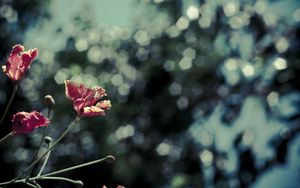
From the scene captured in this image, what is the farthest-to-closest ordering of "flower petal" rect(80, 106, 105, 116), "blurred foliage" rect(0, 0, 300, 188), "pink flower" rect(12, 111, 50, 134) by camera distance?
1. "blurred foliage" rect(0, 0, 300, 188)
2. "flower petal" rect(80, 106, 105, 116)
3. "pink flower" rect(12, 111, 50, 134)

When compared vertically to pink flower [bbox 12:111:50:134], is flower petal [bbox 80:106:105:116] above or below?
above

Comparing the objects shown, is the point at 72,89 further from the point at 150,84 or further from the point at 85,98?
the point at 150,84

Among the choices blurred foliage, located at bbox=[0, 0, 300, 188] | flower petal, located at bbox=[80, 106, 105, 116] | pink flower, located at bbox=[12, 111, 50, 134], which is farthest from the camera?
blurred foliage, located at bbox=[0, 0, 300, 188]

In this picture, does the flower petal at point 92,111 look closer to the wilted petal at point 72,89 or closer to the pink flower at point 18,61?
the wilted petal at point 72,89

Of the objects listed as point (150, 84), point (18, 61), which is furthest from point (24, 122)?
point (150, 84)

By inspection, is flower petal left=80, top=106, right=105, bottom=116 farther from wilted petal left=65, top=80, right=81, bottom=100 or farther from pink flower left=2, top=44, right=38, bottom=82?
pink flower left=2, top=44, right=38, bottom=82

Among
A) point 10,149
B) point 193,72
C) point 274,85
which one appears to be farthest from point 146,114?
point 274,85

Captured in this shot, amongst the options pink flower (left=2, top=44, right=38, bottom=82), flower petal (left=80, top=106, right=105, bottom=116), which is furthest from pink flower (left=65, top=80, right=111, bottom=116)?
pink flower (left=2, top=44, right=38, bottom=82)

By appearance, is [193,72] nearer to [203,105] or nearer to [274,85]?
[203,105]

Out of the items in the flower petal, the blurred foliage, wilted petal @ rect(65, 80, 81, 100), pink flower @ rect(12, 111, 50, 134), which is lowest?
pink flower @ rect(12, 111, 50, 134)
